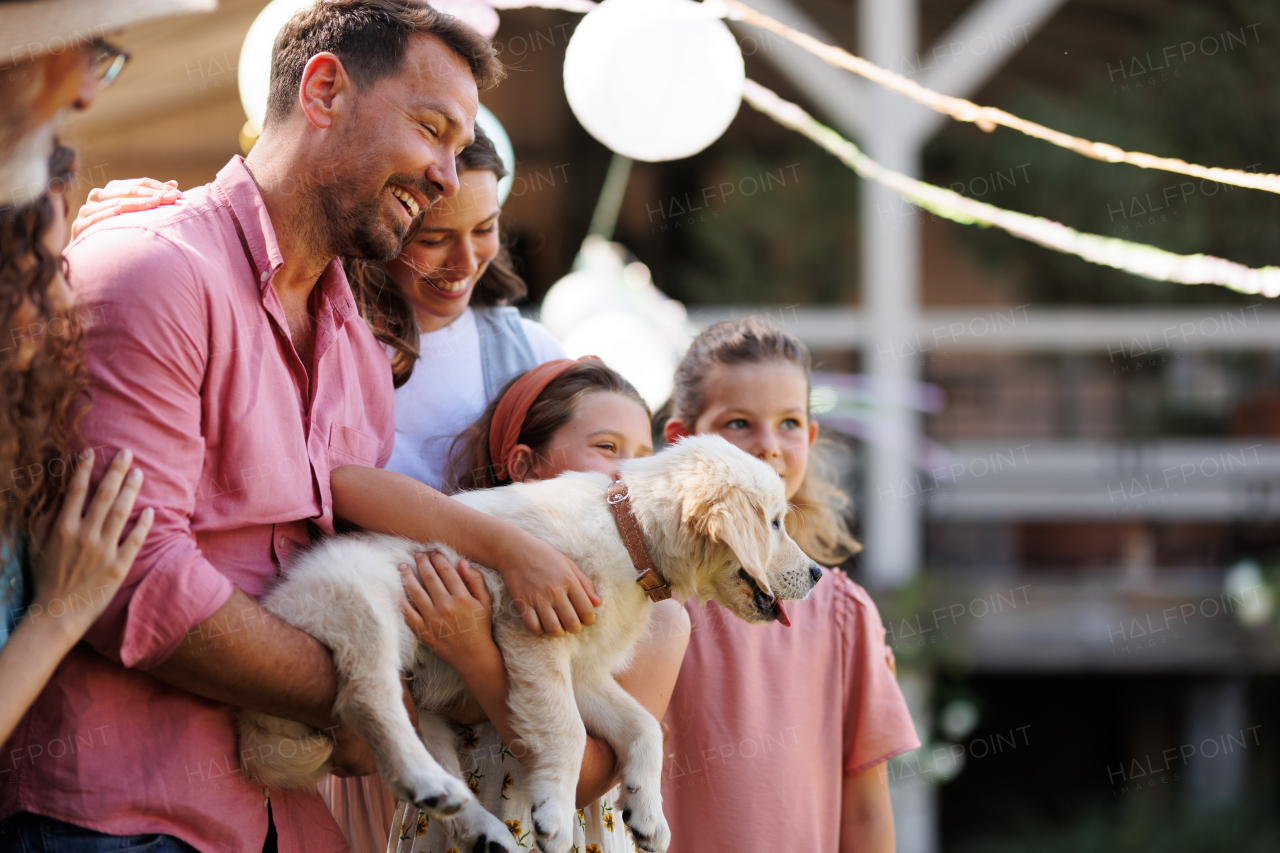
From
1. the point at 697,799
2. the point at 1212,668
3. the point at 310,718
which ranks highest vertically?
the point at 310,718

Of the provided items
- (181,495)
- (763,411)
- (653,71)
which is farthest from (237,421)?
(653,71)

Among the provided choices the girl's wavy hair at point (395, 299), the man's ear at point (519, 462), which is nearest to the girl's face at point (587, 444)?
the man's ear at point (519, 462)

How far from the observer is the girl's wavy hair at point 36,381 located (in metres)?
1.49

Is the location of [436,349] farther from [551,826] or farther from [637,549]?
[551,826]

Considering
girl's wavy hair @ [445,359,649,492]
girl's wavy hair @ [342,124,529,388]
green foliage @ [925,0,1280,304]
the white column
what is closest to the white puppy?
girl's wavy hair @ [445,359,649,492]

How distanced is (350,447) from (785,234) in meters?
7.67

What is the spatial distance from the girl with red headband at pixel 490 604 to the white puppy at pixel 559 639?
0.17ft

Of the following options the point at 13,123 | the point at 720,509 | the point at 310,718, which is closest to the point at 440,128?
the point at 13,123

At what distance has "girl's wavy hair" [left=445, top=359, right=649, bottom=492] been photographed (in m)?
2.46

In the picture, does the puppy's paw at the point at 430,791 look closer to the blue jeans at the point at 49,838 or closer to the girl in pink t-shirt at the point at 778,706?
the blue jeans at the point at 49,838

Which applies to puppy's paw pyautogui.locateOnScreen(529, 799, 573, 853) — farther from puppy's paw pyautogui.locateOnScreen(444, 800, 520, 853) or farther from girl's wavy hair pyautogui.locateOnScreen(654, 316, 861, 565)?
girl's wavy hair pyautogui.locateOnScreen(654, 316, 861, 565)

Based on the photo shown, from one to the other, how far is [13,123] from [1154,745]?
865 centimetres

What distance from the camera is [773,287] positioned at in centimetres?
923

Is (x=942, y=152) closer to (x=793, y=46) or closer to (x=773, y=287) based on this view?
(x=773, y=287)
